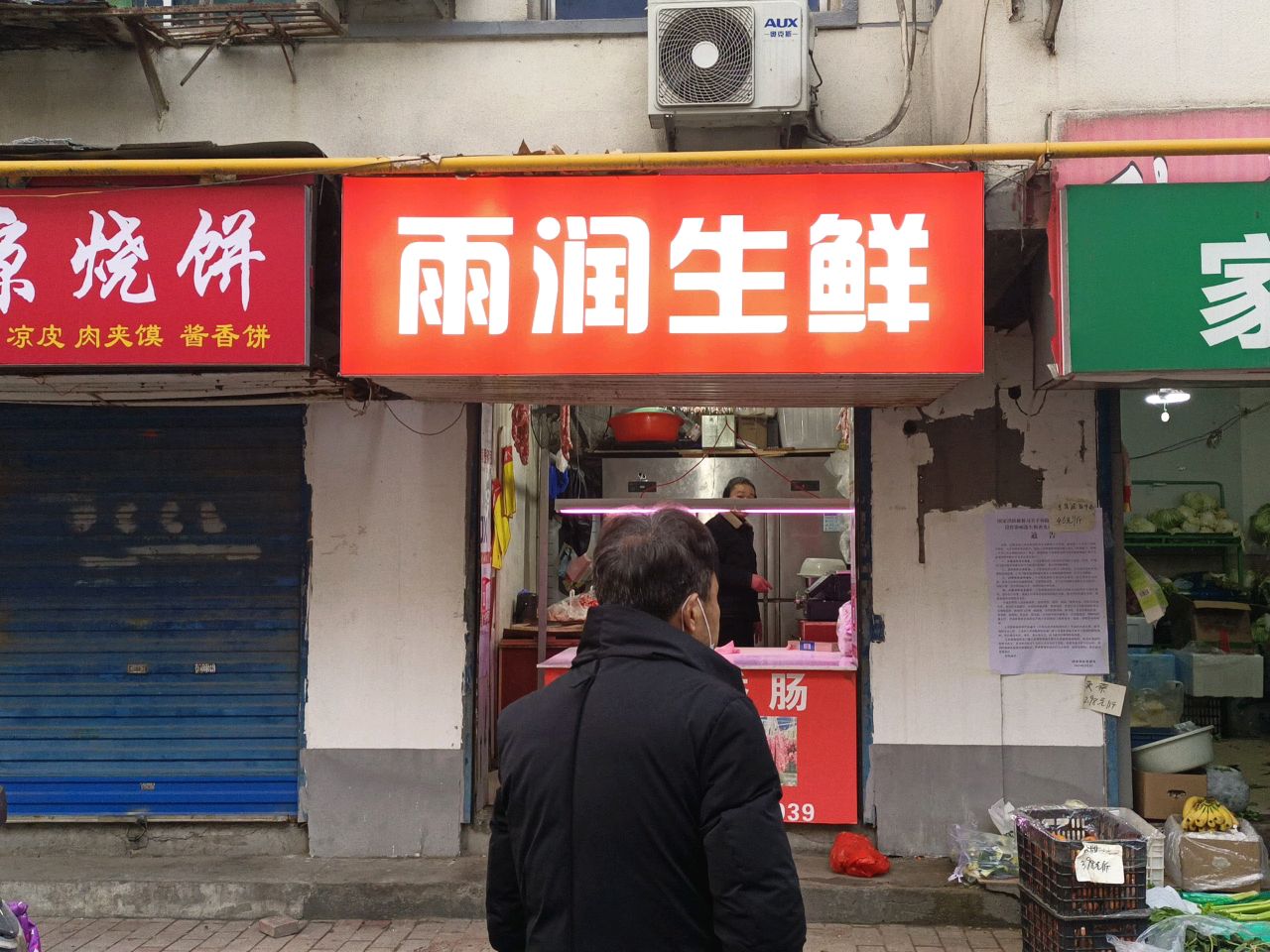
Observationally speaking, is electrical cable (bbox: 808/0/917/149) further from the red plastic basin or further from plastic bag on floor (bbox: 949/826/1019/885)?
plastic bag on floor (bbox: 949/826/1019/885)

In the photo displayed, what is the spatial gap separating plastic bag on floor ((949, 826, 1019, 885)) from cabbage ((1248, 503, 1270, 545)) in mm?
6565

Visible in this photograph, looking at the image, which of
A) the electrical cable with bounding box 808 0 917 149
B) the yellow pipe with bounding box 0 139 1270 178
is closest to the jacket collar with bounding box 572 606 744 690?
the yellow pipe with bounding box 0 139 1270 178

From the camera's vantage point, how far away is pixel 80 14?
241 inches

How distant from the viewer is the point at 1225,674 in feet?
31.0

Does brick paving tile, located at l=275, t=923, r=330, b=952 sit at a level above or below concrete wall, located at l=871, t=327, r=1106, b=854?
below

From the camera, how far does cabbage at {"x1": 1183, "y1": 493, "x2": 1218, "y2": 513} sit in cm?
1105


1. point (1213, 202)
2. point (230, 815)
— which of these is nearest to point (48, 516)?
point (230, 815)

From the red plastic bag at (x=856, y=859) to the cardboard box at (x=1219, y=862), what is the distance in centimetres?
150

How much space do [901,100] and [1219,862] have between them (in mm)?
4558

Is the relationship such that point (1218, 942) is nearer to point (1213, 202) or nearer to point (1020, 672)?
point (1020, 672)

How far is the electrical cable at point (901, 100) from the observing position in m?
6.58

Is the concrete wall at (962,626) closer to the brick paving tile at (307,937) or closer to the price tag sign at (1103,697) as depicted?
the price tag sign at (1103,697)

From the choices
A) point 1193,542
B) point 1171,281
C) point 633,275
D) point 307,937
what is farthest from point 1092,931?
point 1193,542

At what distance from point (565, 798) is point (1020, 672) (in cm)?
463
